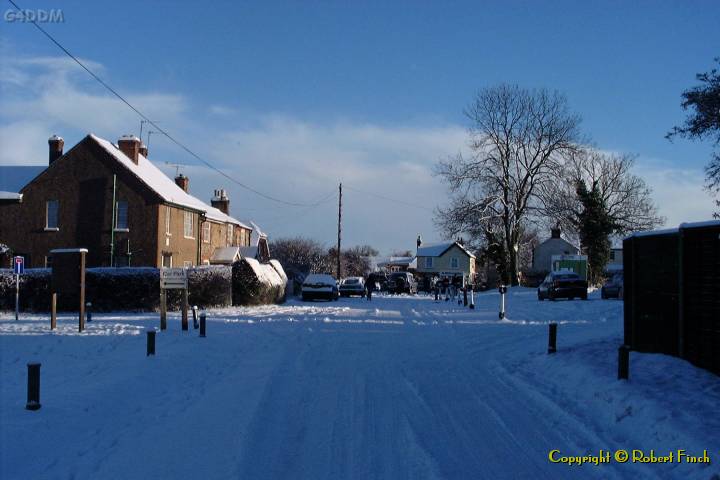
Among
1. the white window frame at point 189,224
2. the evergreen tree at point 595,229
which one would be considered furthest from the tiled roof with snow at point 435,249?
the white window frame at point 189,224

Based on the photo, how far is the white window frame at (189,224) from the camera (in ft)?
135

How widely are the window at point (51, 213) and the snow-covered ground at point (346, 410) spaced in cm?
2362

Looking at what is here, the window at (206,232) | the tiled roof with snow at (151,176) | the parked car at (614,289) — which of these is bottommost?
the parked car at (614,289)

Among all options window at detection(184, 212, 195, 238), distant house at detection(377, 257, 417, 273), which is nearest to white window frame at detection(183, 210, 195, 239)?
window at detection(184, 212, 195, 238)

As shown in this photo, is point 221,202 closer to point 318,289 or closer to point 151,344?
point 318,289

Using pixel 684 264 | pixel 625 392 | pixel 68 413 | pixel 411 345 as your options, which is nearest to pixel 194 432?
pixel 68 413

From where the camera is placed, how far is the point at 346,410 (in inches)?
356

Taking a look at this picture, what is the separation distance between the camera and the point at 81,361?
1363 centimetres

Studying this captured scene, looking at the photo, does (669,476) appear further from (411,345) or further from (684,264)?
(411,345)

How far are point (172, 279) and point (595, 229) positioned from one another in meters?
49.7

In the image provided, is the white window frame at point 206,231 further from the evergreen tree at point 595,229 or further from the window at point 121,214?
the evergreen tree at point 595,229

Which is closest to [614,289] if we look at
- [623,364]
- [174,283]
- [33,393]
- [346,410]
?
[174,283]

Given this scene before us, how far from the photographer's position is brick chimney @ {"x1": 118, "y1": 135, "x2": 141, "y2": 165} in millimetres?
39781

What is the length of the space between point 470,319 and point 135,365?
1421 cm
